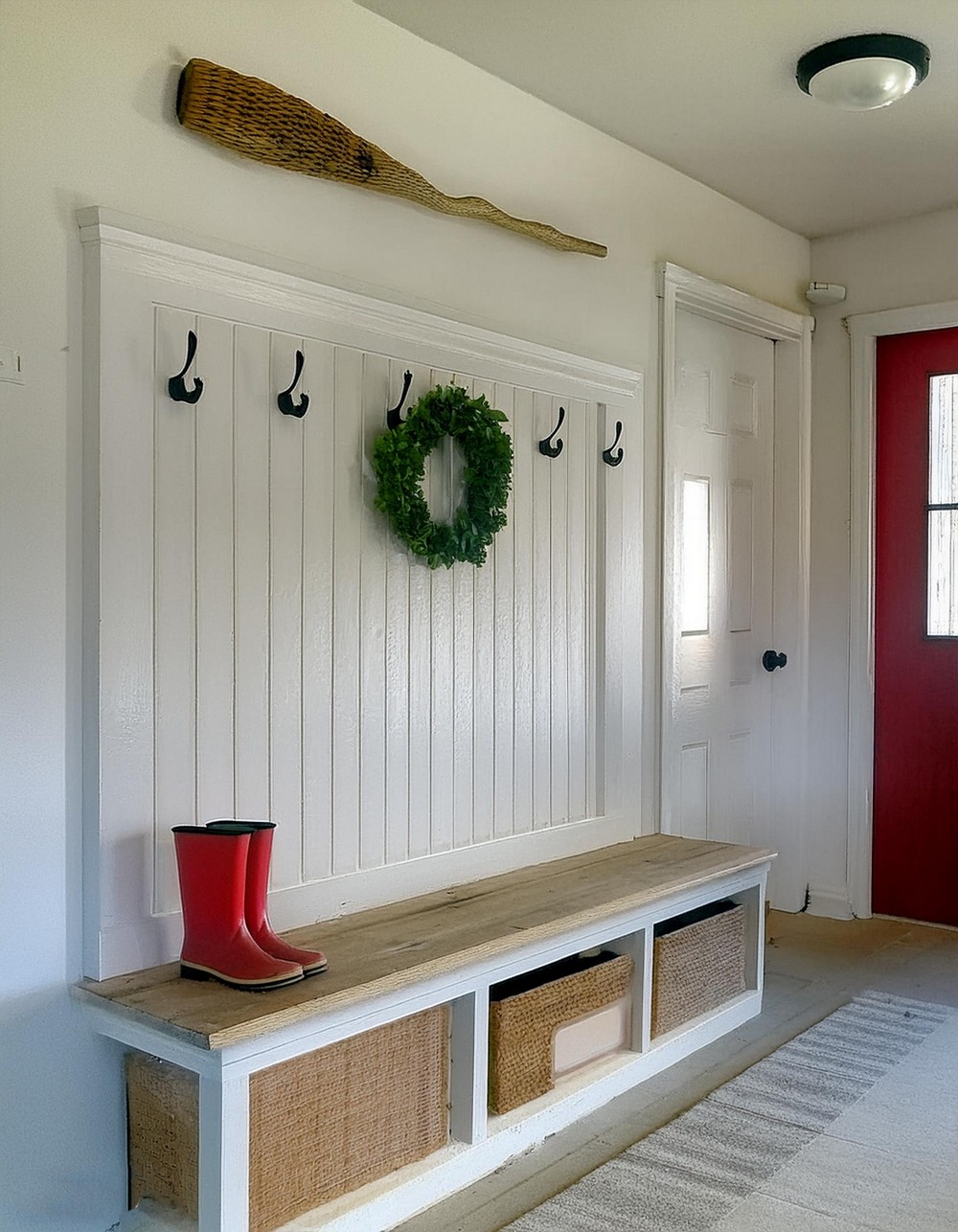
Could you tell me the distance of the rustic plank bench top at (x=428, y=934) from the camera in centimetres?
178

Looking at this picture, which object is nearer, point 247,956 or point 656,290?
point 247,956

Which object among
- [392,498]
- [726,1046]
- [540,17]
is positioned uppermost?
[540,17]

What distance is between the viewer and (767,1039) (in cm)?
291

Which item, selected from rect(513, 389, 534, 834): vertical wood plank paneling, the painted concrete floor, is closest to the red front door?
the painted concrete floor

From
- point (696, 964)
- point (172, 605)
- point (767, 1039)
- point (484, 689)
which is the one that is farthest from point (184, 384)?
point (767, 1039)

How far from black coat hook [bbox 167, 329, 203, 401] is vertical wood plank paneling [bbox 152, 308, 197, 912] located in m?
0.01

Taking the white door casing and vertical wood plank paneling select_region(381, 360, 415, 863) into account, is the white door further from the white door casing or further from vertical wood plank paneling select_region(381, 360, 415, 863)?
vertical wood plank paneling select_region(381, 360, 415, 863)

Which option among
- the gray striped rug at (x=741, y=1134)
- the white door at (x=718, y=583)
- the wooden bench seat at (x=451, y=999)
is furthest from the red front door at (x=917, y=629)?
the wooden bench seat at (x=451, y=999)

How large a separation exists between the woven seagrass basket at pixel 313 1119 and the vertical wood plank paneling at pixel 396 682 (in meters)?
0.45

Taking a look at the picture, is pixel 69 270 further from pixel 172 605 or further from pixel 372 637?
pixel 372 637

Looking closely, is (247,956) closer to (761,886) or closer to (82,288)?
(82,288)

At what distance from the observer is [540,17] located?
8.19ft

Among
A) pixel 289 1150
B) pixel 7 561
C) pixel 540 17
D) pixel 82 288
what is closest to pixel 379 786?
pixel 289 1150

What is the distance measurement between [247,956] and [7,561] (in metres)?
0.74
